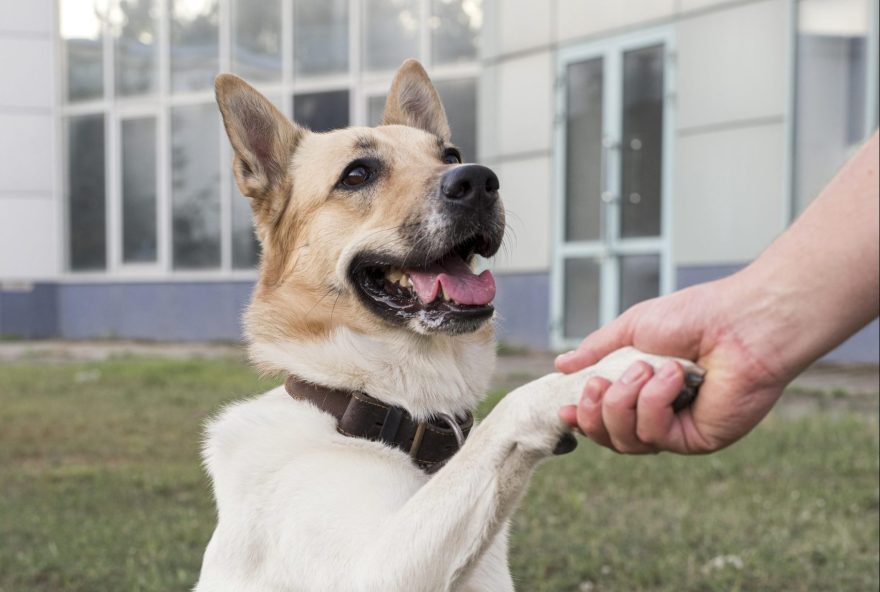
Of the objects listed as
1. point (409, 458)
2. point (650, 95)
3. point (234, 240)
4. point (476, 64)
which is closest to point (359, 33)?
point (476, 64)

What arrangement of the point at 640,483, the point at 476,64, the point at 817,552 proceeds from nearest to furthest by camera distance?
1. the point at 817,552
2. the point at 640,483
3. the point at 476,64

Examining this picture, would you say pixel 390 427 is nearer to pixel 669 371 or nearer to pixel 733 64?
pixel 669 371

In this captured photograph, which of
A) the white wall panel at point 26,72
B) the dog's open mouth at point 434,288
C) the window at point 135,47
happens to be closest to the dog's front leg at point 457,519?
the dog's open mouth at point 434,288

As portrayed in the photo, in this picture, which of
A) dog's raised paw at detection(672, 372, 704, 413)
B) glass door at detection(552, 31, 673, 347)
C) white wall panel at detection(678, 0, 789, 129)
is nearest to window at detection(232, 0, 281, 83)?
glass door at detection(552, 31, 673, 347)

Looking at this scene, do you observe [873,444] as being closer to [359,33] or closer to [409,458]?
[409,458]

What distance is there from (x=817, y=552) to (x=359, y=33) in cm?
1223

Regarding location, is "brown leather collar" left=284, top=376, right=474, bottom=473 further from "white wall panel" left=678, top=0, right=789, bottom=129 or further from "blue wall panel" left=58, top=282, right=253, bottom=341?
"blue wall panel" left=58, top=282, right=253, bottom=341

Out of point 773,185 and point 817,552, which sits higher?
point 773,185

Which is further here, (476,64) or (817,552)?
(476,64)

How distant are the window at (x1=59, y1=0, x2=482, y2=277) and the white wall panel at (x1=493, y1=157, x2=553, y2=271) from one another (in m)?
1.93

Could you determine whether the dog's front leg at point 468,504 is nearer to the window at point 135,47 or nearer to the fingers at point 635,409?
the fingers at point 635,409

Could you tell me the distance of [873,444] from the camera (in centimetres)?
598

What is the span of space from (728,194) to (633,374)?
884 centimetres

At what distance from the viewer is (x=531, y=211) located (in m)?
Answer: 12.1
